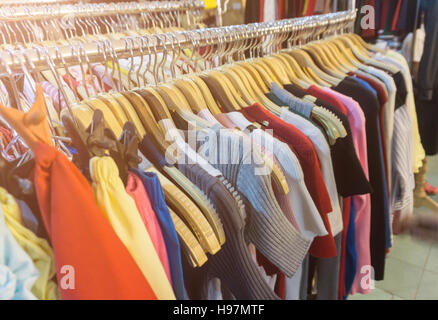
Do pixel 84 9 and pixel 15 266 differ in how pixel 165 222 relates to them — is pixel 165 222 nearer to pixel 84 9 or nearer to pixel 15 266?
pixel 15 266

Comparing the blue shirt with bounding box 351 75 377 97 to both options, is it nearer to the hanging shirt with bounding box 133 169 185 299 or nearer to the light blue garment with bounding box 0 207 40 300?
the hanging shirt with bounding box 133 169 185 299

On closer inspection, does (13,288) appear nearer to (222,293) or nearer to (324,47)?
(222,293)

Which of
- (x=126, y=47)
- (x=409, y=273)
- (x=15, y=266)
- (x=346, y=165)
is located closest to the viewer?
(x=15, y=266)

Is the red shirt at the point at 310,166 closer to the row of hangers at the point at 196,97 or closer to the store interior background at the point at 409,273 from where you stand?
the row of hangers at the point at 196,97

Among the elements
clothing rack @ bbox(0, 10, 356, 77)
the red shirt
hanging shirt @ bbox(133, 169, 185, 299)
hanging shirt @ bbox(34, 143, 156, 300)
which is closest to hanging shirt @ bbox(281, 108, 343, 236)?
the red shirt

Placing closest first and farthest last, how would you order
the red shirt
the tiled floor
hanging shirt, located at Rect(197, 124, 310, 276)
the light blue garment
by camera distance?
the light blue garment < hanging shirt, located at Rect(197, 124, 310, 276) < the red shirt < the tiled floor

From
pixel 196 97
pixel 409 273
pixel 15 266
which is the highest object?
pixel 196 97

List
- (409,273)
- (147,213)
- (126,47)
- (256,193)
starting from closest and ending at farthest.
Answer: (147,213), (256,193), (126,47), (409,273)

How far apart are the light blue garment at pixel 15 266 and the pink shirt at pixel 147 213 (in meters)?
0.17

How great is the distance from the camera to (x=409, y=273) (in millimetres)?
1744

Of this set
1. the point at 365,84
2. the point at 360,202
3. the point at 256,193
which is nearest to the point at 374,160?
the point at 360,202

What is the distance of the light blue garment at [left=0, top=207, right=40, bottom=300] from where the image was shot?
16.4 inches

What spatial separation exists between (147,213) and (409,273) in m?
1.73

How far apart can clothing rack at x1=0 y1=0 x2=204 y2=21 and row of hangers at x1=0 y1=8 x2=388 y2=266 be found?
36cm
